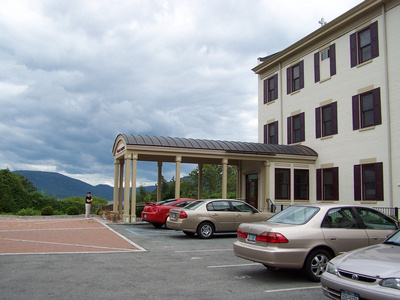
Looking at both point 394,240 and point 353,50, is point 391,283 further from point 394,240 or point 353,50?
point 353,50

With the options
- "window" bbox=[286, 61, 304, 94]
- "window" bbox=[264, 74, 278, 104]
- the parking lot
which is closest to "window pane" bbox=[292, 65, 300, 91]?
"window" bbox=[286, 61, 304, 94]

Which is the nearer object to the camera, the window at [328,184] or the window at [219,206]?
the window at [219,206]

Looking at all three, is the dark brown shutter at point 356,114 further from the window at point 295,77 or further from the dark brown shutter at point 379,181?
the window at point 295,77

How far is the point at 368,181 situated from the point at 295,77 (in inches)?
358

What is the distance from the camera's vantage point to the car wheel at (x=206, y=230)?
14258 mm

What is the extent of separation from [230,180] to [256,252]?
4602 centimetres

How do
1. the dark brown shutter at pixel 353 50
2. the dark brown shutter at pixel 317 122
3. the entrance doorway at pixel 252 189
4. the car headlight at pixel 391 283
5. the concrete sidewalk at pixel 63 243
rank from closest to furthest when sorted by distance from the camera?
the car headlight at pixel 391 283 < the concrete sidewalk at pixel 63 243 < the dark brown shutter at pixel 353 50 < the dark brown shutter at pixel 317 122 < the entrance doorway at pixel 252 189

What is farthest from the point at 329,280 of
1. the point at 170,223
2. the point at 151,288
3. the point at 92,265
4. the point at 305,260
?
the point at 170,223

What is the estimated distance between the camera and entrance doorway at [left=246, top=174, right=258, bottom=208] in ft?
82.1

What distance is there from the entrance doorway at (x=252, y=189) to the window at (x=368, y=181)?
21.3 feet

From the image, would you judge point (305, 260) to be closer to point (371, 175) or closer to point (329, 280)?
point (329, 280)

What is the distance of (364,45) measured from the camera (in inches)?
800

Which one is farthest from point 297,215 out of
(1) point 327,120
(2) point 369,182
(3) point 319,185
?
(1) point 327,120

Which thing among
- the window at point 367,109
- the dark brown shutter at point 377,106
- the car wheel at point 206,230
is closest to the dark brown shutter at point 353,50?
the window at point 367,109
